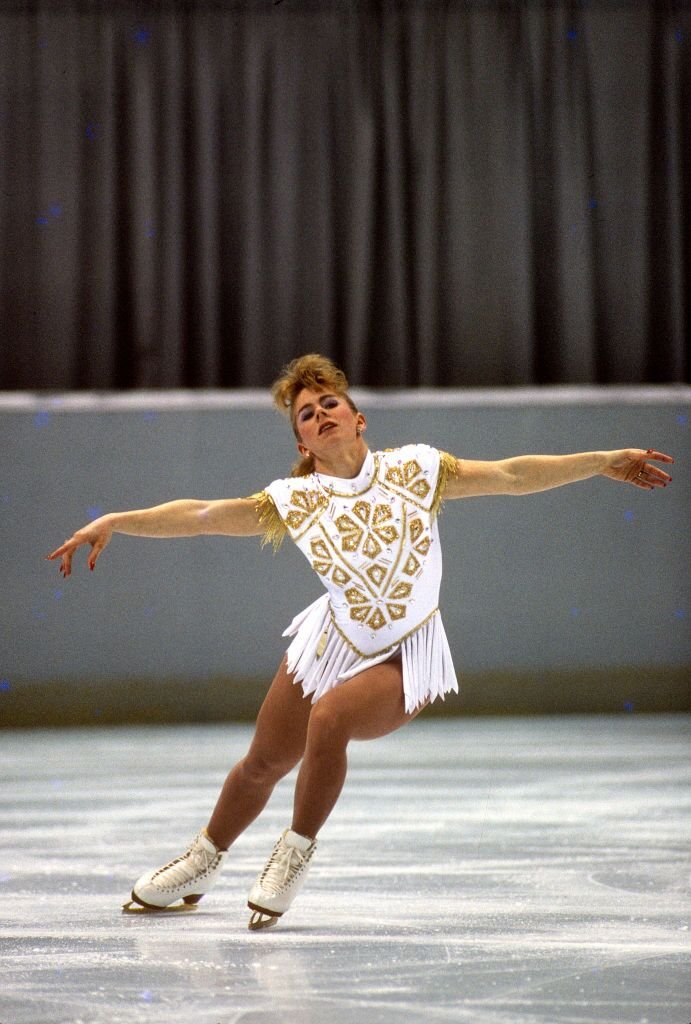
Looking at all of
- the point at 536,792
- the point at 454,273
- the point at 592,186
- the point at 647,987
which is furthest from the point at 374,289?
the point at 647,987

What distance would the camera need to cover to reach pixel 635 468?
9.17ft

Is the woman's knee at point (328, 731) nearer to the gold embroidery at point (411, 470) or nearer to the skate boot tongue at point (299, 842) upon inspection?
the skate boot tongue at point (299, 842)

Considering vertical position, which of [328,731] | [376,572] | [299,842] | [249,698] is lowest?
[249,698]

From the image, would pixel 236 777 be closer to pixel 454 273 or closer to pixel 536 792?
pixel 536 792

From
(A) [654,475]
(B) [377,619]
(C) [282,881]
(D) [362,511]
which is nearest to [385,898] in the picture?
(C) [282,881]

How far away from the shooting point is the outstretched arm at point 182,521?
2.57 meters

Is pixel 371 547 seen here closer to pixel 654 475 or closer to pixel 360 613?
pixel 360 613

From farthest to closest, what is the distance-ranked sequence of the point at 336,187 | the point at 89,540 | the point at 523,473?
1. the point at 336,187
2. the point at 523,473
3. the point at 89,540

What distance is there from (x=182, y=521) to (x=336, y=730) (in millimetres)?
488

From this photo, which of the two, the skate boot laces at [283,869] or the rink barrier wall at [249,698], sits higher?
the skate boot laces at [283,869]

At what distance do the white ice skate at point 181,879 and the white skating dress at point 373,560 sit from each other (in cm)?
39

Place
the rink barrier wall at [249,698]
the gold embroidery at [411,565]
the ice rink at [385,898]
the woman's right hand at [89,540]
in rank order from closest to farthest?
the ice rink at [385,898] < the woman's right hand at [89,540] < the gold embroidery at [411,565] < the rink barrier wall at [249,698]

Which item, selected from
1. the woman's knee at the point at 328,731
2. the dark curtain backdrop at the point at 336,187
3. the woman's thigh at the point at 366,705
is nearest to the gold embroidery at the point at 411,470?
the woman's thigh at the point at 366,705

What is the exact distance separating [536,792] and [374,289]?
10.1 ft
